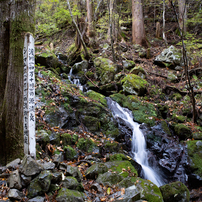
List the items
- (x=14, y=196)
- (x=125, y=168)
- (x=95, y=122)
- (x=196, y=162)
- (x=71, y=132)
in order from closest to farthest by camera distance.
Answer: (x=14, y=196), (x=125, y=168), (x=71, y=132), (x=196, y=162), (x=95, y=122)

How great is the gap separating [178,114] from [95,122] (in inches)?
207

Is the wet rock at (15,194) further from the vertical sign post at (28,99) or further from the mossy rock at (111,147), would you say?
the mossy rock at (111,147)

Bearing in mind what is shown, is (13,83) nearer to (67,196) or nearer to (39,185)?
(39,185)

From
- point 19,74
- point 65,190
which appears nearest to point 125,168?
point 65,190

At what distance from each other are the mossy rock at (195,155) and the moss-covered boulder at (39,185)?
5.82 m

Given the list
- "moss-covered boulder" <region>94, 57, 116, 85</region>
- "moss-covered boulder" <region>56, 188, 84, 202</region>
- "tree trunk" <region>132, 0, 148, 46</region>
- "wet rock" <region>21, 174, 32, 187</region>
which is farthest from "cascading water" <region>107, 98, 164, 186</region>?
"tree trunk" <region>132, 0, 148, 46</region>

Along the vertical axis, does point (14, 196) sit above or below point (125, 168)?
above

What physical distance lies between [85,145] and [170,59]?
1050 cm

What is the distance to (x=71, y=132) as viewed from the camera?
20.1 ft

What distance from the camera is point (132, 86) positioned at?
34.4ft

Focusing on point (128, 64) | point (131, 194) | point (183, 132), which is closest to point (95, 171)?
point (131, 194)

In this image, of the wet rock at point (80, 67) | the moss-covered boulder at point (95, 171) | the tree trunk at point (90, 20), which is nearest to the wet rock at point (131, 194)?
the moss-covered boulder at point (95, 171)

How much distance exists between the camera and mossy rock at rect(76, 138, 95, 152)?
5811 mm

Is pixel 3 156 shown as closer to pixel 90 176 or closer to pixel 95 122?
pixel 90 176
